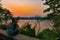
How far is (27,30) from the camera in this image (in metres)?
9.98

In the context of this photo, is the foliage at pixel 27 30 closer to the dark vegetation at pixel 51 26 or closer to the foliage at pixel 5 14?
the dark vegetation at pixel 51 26

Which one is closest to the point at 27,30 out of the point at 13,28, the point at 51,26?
the point at 13,28

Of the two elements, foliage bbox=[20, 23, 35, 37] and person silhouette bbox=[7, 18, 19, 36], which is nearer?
person silhouette bbox=[7, 18, 19, 36]

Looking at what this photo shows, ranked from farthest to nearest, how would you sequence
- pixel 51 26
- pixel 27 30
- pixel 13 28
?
pixel 27 30 → pixel 13 28 → pixel 51 26

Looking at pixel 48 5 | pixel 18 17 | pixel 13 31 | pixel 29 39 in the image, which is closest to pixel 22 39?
pixel 29 39

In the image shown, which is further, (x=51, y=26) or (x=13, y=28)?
(x=13, y=28)

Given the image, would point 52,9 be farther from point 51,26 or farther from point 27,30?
point 27,30

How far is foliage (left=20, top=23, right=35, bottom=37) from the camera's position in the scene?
9.63 meters

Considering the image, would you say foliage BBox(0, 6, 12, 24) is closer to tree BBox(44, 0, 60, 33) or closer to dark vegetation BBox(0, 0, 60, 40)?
dark vegetation BBox(0, 0, 60, 40)

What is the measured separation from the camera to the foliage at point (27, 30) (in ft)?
31.6

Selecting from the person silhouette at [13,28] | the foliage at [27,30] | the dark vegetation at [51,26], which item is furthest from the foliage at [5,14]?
the person silhouette at [13,28]

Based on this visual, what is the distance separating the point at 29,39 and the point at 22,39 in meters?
0.30

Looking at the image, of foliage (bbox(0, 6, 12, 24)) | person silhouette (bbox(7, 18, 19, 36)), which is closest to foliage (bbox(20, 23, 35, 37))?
person silhouette (bbox(7, 18, 19, 36))

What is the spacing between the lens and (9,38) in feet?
27.9
